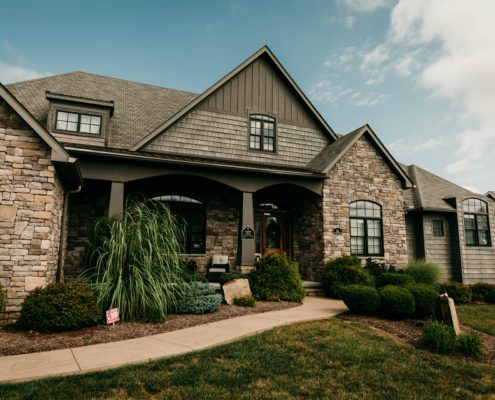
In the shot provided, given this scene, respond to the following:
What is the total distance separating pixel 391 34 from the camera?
1068 centimetres

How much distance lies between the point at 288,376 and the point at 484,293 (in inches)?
368

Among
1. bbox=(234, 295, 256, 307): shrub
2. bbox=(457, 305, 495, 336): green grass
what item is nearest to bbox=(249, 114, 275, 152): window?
bbox=(234, 295, 256, 307): shrub

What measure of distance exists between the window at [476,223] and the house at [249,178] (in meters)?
0.04

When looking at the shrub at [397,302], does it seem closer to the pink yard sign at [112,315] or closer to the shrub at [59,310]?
the pink yard sign at [112,315]

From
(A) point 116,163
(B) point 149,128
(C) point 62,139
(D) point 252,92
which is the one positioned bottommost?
(A) point 116,163

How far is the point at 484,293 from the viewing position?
1063 cm

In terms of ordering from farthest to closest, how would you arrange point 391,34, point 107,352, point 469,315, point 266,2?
point 266,2
point 391,34
point 469,315
point 107,352

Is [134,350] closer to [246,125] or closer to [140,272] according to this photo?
[140,272]

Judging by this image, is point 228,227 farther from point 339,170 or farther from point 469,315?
point 469,315

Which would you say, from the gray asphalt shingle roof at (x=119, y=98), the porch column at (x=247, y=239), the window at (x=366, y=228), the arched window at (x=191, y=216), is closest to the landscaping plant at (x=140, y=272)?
the porch column at (x=247, y=239)

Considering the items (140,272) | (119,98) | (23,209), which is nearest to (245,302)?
(140,272)

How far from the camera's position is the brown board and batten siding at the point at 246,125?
1220cm

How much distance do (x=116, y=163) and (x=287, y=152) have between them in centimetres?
639

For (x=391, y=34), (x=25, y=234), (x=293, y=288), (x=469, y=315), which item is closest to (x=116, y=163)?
(x=25, y=234)
